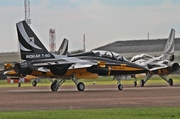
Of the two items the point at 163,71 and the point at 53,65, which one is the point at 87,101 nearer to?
the point at 53,65

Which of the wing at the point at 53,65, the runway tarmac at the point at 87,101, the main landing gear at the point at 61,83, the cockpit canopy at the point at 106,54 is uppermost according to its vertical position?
the cockpit canopy at the point at 106,54

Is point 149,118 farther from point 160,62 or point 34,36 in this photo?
point 160,62

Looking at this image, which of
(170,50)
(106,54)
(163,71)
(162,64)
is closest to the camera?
(106,54)

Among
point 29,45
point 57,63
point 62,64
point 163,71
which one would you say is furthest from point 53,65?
point 163,71

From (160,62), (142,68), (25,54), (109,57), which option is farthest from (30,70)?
(160,62)

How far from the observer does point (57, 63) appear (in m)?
34.2

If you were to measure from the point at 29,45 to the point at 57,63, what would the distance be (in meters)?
2.26

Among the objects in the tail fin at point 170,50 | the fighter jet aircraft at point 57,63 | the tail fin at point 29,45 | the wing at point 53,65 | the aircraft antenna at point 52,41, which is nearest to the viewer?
the wing at point 53,65

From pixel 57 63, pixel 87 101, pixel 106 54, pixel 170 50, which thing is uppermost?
pixel 170 50

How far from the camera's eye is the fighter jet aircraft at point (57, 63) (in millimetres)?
33781

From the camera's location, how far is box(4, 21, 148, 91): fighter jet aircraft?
33781 mm

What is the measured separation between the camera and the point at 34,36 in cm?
3472

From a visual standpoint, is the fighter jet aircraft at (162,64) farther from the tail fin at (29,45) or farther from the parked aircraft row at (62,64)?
the tail fin at (29,45)

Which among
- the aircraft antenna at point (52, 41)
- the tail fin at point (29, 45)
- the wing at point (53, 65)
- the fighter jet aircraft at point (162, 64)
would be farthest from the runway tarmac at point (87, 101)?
the aircraft antenna at point (52, 41)
